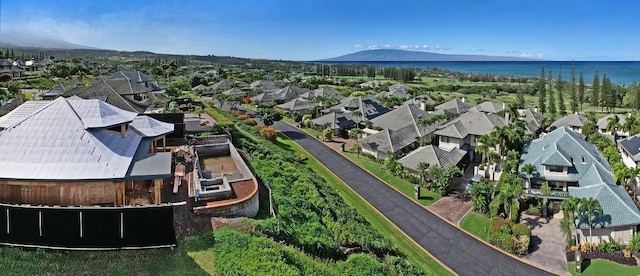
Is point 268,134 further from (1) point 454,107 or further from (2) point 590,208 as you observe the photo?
(1) point 454,107

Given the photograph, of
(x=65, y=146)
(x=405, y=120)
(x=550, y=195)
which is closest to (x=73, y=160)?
(x=65, y=146)

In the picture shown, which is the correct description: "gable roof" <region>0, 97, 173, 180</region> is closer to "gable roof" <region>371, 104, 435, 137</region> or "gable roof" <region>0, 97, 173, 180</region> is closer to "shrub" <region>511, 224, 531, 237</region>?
"shrub" <region>511, 224, 531, 237</region>

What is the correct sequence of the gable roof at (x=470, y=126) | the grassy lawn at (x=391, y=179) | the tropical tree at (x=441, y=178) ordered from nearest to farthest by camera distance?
the grassy lawn at (x=391, y=179) < the tropical tree at (x=441, y=178) < the gable roof at (x=470, y=126)

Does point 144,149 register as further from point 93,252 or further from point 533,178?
point 533,178

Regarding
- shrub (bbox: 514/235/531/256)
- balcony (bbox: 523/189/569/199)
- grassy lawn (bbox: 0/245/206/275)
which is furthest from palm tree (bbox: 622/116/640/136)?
grassy lawn (bbox: 0/245/206/275)

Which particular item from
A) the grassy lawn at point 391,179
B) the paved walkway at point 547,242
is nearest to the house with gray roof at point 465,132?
the grassy lawn at point 391,179

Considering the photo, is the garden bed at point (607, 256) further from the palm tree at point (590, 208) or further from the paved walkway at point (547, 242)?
the palm tree at point (590, 208)

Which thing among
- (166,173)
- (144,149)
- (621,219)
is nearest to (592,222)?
(621,219)
